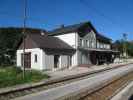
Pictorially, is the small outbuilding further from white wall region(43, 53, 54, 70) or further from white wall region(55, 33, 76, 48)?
white wall region(55, 33, 76, 48)

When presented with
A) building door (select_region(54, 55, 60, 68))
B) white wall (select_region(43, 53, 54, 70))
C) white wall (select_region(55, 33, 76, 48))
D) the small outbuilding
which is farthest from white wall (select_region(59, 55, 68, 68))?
white wall (select_region(55, 33, 76, 48))

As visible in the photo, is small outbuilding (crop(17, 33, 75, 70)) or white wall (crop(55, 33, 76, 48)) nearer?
small outbuilding (crop(17, 33, 75, 70))

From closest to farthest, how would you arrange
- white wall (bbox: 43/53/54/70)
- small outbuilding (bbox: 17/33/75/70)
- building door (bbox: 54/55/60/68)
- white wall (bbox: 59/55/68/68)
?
small outbuilding (bbox: 17/33/75/70) < white wall (bbox: 43/53/54/70) < building door (bbox: 54/55/60/68) < white wall (bbox: 59/55/68/68)

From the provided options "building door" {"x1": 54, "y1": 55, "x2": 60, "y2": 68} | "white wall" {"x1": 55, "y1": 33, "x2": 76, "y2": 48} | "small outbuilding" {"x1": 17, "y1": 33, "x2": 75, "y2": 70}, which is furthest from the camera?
"white wall" {"x1": 55, "y1": 33, "x2": 76, "y2": 48}

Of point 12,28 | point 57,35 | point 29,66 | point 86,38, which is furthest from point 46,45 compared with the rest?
point 12,28

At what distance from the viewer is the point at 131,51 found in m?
81.8

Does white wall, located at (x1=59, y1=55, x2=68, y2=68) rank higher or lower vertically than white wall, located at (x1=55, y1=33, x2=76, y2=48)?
lower

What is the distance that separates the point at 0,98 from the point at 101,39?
113ft

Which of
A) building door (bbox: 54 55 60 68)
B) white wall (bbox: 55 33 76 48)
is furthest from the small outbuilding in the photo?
white wall (bbox: 55 33 76 48)

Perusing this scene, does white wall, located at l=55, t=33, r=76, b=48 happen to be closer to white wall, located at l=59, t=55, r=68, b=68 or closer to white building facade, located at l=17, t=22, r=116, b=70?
white building facade, located at l=17, t=22, r=116, b=70

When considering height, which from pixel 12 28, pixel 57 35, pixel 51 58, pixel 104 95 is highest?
pixel 12 28

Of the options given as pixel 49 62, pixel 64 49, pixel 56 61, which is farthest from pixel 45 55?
pixel 64 49

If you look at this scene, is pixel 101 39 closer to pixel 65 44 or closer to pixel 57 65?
pixel 65 44

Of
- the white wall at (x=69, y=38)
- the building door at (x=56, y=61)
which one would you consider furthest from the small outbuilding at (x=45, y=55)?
the white wall at (x=69, y=38)
